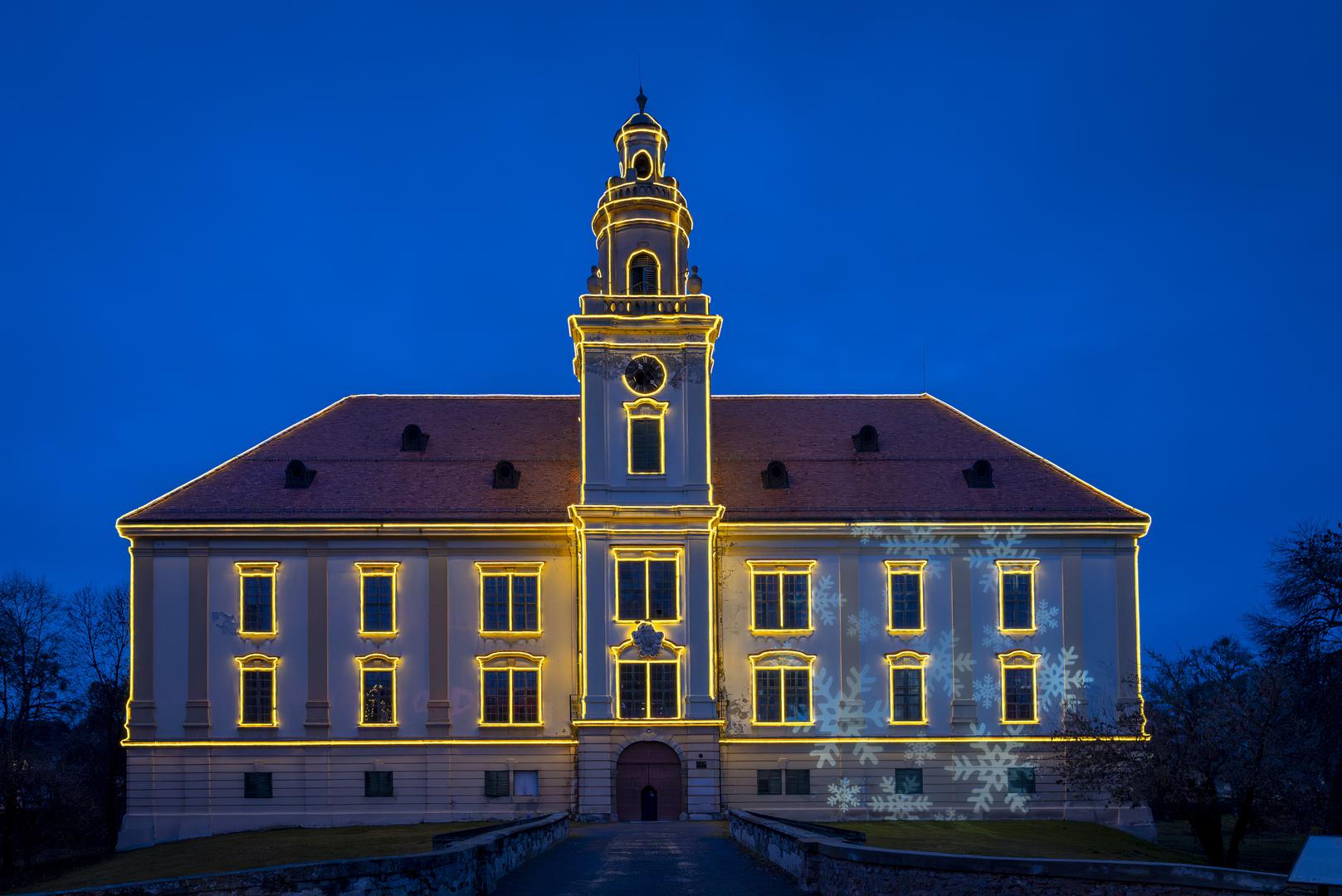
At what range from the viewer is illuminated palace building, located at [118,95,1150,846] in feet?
160

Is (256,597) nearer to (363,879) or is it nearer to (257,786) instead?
(257,786)

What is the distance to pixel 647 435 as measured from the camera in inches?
1961

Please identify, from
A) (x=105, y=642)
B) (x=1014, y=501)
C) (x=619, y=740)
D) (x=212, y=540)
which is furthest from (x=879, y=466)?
(x=105, y=642)

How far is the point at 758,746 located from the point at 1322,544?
19.8m

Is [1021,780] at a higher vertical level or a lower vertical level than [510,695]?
lower

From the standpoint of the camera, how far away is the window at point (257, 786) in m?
49.0

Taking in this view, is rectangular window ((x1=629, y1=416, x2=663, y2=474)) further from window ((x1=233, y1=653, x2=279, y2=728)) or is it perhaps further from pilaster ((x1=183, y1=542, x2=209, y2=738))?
pilaster ((x1=183, y1=542, x2=209, y2=738))

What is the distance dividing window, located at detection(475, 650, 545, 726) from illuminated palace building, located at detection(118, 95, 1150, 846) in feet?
0.23

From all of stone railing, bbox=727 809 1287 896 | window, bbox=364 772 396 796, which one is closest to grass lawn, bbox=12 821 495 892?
window, bbox=364 772 396 796

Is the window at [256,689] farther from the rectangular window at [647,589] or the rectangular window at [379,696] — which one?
the rectangular window at [647,589]

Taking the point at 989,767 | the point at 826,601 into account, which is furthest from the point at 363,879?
the point at 989,767

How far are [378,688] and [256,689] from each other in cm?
428

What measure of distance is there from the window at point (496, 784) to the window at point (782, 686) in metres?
9.20

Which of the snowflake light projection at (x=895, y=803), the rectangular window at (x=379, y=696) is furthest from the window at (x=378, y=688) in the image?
the snowflake light projection at (x=895, y=803)
